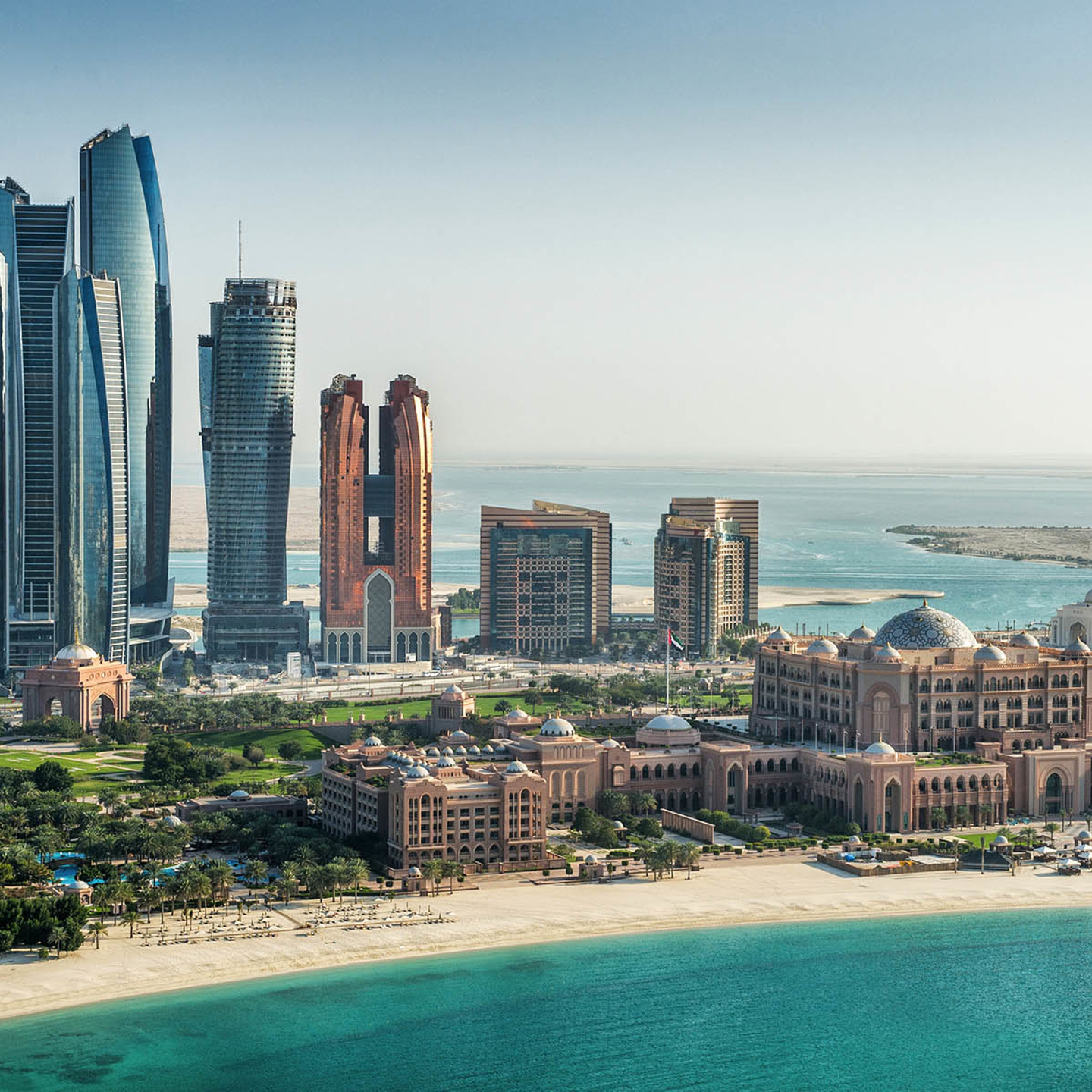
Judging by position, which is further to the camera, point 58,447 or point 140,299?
point 140,299

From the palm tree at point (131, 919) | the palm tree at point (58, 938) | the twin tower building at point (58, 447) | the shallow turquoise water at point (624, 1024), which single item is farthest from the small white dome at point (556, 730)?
the twin tower building at point (58, 447)

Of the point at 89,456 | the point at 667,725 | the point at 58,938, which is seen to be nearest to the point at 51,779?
the point at 667,725

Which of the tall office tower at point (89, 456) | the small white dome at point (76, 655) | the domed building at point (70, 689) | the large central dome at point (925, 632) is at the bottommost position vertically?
the domed building at point (70, 689)

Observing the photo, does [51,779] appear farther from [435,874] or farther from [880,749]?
[880,749]

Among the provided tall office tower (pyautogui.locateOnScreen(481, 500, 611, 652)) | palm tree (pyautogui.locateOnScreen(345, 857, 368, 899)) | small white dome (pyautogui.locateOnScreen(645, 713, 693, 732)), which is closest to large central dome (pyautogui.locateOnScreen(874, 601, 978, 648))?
small white dome (pyautogui.locateOnScreen(645, 713, 693, 732))

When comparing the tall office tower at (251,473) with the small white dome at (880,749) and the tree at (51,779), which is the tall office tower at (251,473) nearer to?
the tree at (51,779)
